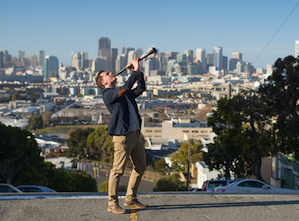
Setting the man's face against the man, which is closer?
the man

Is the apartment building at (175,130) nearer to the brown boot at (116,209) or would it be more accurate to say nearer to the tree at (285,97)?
the tree at (285,97)

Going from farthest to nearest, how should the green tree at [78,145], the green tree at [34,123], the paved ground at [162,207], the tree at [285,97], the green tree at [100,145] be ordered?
the green tree at [34,123] < the green tree at [78,145] < the green tree at [100,145] < the tree at [285,97] < the paved ground at [162,207]

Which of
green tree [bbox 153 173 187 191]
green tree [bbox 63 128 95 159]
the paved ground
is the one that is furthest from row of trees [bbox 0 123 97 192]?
green tree [bbox 63 128 95 159]

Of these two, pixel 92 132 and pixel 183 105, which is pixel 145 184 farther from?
pixel 183 105

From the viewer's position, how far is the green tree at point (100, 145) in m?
26.7

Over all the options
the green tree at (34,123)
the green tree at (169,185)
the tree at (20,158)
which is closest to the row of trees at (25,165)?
the tree at (20,158)

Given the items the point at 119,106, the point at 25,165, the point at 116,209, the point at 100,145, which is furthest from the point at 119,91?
the point at 100,145

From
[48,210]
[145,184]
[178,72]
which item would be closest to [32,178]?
[48,210]

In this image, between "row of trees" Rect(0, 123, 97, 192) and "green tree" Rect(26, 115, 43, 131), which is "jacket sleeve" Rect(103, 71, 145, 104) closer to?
"row of trees" Rect(0, 123, 97, 192)

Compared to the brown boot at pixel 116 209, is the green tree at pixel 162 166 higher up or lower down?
lower down

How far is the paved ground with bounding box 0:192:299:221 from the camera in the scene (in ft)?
7.70

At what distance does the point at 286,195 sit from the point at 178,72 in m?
197

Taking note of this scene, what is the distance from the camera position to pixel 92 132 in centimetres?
3011

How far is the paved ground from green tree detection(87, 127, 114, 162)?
23.4m
